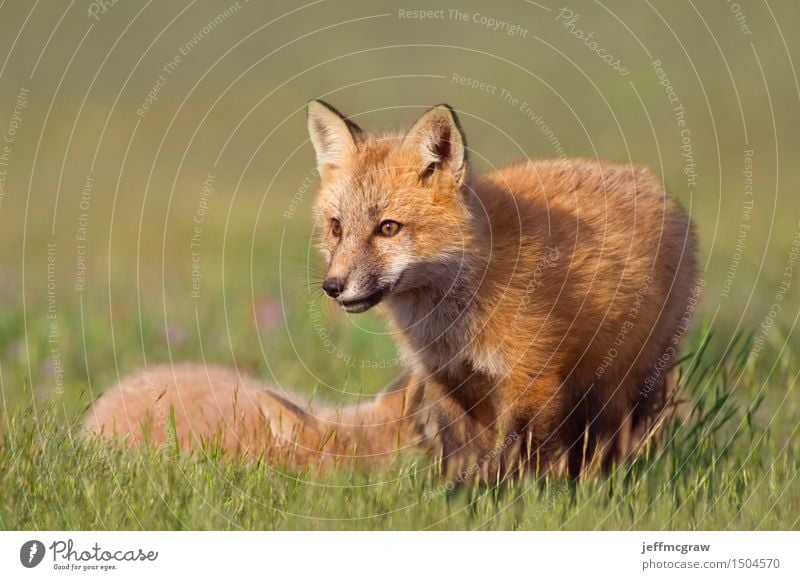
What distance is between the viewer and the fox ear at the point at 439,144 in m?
5.49

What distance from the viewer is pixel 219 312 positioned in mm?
9188

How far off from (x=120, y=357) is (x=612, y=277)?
172 inches

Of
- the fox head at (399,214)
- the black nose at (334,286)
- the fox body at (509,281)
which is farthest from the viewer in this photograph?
the fox body at (509,281)

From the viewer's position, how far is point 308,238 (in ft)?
30.0

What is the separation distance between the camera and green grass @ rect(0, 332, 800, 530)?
15.5 ft

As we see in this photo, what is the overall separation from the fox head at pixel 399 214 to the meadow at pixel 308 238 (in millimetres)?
476

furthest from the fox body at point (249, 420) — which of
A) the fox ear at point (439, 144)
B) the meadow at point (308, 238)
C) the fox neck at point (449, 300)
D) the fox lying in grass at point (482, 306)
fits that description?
the fox ear at point (439, 144)

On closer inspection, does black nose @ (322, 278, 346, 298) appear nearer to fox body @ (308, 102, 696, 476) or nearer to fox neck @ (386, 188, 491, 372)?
fox body @ (308, 102, 696, 476)

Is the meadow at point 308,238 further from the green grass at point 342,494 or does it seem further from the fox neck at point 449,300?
the fox neck at point 449,300

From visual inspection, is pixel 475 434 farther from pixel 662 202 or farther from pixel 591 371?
pixel 662 202

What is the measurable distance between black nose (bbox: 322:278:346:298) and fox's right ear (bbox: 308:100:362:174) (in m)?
1.05
